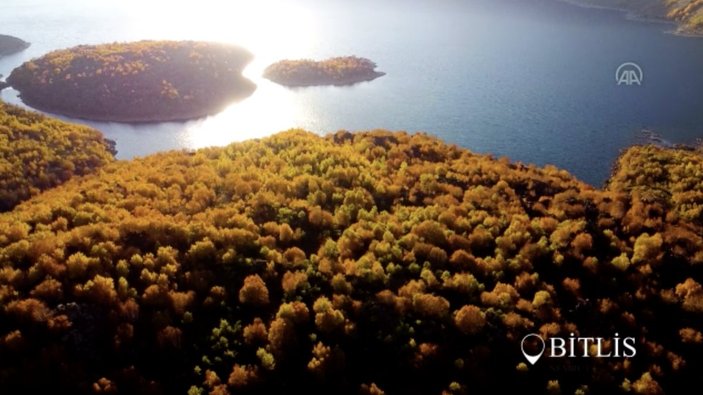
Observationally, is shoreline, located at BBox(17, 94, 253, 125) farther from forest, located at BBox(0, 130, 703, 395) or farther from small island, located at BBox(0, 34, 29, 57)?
small island, located at BBox(0, 34, 29, 57)

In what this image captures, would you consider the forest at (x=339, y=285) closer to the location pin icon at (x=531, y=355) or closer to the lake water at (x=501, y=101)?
the location pin icon at (x=531, y=355)

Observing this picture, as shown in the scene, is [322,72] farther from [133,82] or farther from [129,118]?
[129,118]

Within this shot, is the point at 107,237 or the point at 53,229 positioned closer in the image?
the point at 107,237

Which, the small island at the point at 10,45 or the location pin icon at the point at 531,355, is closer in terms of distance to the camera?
the location pin icon at the point at 531,355

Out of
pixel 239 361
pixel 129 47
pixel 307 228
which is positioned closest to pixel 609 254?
pixel 307 228

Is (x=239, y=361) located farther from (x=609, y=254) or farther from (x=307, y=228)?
(x=609, y=254)

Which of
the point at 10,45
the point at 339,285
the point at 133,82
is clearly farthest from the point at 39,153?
the point at 10,45

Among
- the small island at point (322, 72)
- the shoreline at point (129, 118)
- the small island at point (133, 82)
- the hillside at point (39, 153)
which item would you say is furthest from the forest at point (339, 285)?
the small island at point (322, 72)
